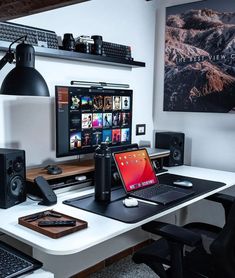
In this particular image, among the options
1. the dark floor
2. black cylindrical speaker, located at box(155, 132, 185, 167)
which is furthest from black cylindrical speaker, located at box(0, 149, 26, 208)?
black cylindrical speaker, located at box(155, 132, 185, 167)

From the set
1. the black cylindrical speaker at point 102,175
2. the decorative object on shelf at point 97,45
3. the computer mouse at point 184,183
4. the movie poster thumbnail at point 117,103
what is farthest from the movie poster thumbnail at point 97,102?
the computer mouse at point 184,183

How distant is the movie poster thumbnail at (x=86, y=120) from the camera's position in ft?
7.11

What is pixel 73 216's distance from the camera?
1594 mm

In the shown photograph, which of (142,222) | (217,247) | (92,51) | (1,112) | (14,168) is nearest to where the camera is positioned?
(217,247)

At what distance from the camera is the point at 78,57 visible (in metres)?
2.18

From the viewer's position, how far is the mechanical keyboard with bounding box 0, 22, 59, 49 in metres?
1.83

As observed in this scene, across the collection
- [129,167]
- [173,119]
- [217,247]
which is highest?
[173,119]

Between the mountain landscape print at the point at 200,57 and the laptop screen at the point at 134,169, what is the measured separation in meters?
0.88

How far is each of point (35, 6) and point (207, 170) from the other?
204cm

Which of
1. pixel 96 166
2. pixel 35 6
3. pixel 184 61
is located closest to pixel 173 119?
pixel 184 61

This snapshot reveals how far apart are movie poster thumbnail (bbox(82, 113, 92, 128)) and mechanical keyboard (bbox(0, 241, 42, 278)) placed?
1014mm

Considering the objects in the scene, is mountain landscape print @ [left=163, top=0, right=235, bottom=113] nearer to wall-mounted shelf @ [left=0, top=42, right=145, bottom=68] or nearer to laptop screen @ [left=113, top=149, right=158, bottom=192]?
wall-mounted shelf @ [left=0, top=42, right=145, bottom=68]

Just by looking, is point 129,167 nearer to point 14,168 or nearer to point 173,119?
point 14,168

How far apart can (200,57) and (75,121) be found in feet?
4.38
